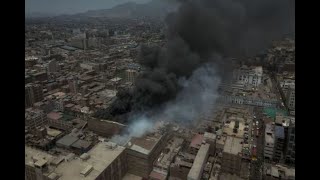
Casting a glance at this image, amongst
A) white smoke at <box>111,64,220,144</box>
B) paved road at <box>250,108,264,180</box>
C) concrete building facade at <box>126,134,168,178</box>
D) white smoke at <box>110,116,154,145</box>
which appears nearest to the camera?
concrete building facade at <box>126,134,168,178</box>

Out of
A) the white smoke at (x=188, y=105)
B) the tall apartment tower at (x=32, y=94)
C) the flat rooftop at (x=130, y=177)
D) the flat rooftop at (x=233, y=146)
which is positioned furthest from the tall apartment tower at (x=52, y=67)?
the flat rooftop at (x=233, y=146)

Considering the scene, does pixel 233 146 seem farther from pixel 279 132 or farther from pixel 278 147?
pixel 279 132

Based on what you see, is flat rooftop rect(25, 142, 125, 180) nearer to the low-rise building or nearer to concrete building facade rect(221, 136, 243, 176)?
the low-rise building

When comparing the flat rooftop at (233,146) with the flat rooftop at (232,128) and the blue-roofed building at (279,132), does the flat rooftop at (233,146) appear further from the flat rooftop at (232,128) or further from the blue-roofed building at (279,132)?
the blue-roofed building at (279,132)

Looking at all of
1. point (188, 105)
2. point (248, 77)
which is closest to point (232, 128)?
point (188, 105)

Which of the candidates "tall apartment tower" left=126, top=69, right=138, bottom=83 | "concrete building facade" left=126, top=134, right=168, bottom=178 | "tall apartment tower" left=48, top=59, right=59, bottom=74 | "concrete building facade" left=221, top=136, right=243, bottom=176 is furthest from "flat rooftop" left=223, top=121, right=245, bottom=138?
"tall apartment tower" left=48, top=59, right=59, bottom=74

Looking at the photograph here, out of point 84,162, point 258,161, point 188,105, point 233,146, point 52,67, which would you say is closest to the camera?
point 84,162
